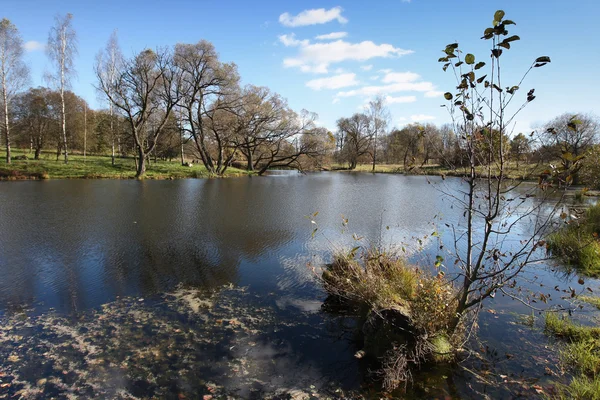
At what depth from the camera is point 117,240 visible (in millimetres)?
10141

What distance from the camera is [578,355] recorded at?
173 inches

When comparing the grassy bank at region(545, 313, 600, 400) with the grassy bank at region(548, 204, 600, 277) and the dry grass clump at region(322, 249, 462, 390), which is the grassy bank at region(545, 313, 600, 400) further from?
the grassy bank at region(548, 204, 600, 277)

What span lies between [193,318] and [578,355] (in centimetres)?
567

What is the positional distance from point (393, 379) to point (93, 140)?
46950 mm

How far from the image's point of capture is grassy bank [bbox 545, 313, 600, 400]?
11.7 feet

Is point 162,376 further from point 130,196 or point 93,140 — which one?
point 93,140

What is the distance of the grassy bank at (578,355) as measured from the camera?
356 cm

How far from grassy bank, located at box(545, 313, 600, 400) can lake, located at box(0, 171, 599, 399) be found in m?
0.29

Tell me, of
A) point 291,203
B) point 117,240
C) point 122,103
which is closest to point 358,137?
point 122,103

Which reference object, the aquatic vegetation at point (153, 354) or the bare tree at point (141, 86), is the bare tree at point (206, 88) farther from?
the aquatic vegetation at point (153, 354)

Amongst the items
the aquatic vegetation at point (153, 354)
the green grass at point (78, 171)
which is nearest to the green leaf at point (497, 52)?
the aquatic vegetation at point (153, 354)

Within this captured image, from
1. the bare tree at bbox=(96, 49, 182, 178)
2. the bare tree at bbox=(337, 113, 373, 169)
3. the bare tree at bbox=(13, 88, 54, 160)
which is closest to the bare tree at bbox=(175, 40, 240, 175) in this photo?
the bare tree at bbox=(96, 49, 182, 178)

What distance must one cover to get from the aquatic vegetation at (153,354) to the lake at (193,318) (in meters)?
0.02

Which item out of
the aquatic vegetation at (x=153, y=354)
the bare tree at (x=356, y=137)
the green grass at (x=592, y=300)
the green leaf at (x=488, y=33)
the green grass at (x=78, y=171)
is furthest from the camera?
the bare tree at (x=356, y=137)
